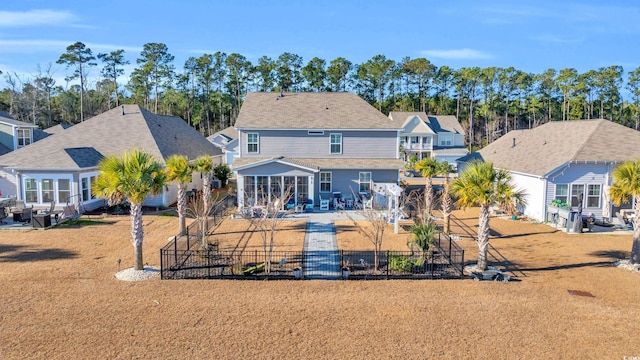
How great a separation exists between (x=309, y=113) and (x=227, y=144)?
84.9ft

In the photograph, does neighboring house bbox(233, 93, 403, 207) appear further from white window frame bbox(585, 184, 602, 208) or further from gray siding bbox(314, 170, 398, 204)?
white window frame bbox(585, 184, 602, 208)

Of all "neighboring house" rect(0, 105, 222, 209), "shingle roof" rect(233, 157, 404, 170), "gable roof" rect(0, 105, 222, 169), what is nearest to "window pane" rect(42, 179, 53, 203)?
"neighboring house" rect(0, 105, 222, 209)

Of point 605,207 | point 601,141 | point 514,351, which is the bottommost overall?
point 514,351

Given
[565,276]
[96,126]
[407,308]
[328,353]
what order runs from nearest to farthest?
[328,353], [407,308], [565,276], [96,126]

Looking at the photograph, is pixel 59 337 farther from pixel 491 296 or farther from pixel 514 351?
pixel 491 296

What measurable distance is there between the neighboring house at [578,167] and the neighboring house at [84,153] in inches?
897

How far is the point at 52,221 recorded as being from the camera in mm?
23875

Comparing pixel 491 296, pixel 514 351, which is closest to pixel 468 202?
pixel 491 296

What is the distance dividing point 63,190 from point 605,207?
1283 inches

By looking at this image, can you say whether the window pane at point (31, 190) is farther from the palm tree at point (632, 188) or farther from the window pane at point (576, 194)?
the window pane at point (576, 194)

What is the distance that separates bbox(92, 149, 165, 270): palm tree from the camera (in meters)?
14.8

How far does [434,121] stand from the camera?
6319 centimetres

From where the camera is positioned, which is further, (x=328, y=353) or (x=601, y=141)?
(x=601, y=141)

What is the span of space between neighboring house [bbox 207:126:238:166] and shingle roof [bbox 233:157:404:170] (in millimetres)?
22355
